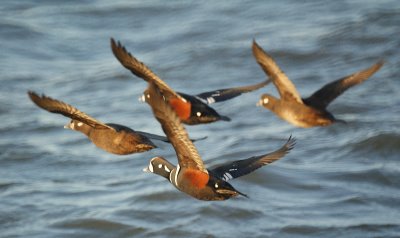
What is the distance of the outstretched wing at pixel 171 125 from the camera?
8.63m

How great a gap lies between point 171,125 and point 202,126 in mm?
9144

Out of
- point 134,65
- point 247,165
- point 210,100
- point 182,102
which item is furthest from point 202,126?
point 134,65

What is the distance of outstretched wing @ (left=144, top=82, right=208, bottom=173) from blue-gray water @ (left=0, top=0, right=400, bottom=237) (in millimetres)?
5376

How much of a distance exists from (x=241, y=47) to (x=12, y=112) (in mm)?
4355

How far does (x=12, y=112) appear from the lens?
1923cm

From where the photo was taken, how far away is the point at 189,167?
31.8 ft

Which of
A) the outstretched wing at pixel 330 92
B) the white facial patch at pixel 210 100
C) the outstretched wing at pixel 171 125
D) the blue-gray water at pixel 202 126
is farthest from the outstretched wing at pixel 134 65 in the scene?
the blue-gray water at pixel 202 126

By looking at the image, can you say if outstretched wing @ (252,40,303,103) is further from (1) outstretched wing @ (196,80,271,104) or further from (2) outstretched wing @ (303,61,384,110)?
(1) outstretched wing @ (196,80,271,104)

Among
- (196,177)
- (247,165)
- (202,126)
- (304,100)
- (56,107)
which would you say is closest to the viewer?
(196,177)

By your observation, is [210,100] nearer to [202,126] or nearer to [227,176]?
[227,176]

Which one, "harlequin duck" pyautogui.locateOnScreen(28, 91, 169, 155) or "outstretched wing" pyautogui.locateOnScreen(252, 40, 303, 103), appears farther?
"harlequin duck" pyautogui.locateOnScreen(28, 91, 169, 155)

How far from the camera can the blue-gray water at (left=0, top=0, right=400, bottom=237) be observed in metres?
15.4

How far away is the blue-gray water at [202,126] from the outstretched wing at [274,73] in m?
4.34

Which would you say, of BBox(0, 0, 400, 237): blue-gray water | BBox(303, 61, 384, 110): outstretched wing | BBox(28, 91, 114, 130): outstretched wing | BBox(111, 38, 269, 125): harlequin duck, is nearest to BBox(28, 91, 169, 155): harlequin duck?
BBox(28, 91, 114, 130): outstretched wing
